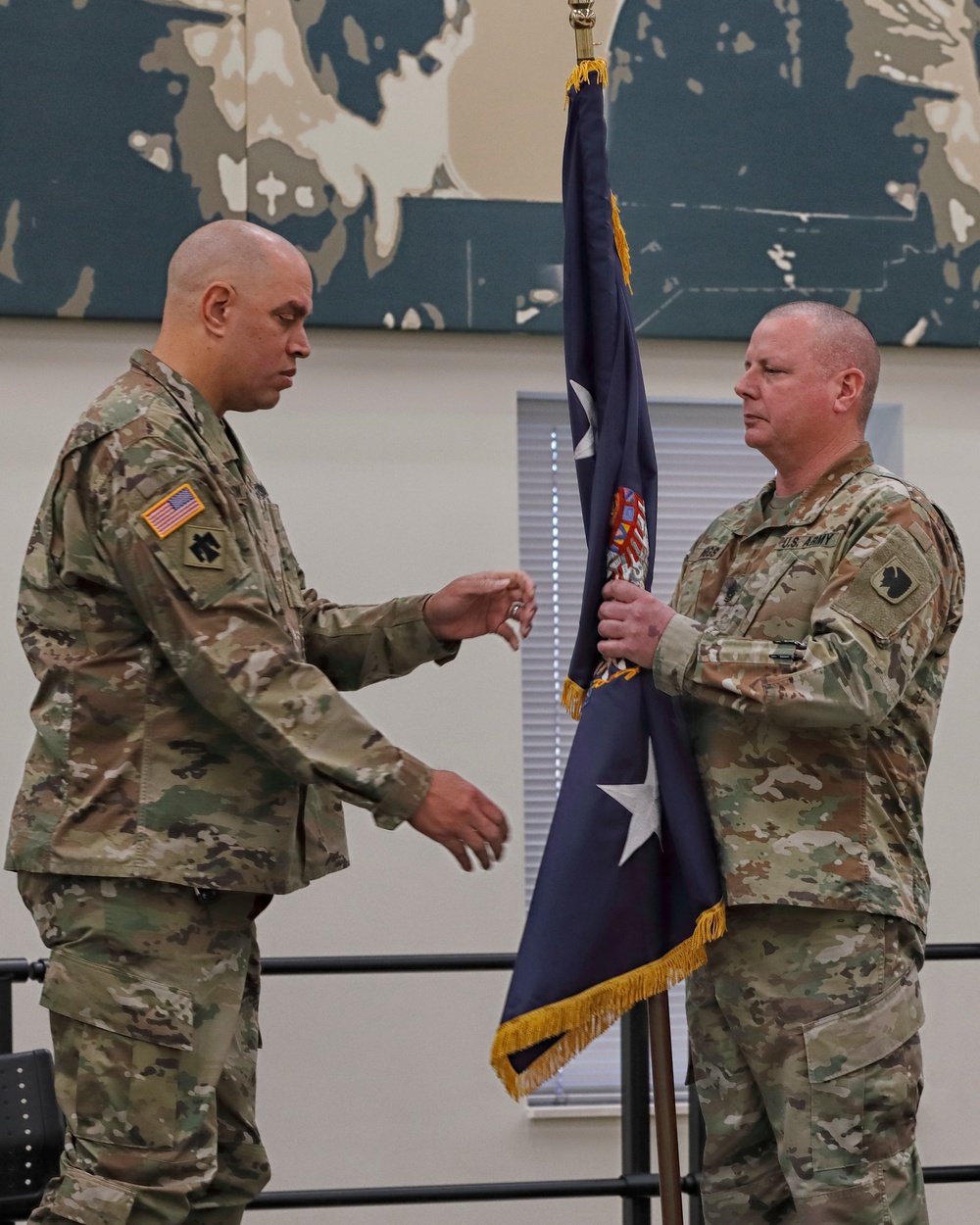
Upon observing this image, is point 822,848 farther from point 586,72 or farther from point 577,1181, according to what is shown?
point 586,72

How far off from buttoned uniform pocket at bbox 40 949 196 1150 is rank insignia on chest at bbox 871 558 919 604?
1129 millimetres

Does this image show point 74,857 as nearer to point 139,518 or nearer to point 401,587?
point 139,518

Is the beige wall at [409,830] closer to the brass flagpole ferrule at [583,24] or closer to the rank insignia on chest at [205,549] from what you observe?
the brass flagpole ferrule at [583,24]

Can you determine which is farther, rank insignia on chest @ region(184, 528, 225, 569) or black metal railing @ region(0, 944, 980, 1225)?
black metal railing @ region(0, 944, 980, 1225)

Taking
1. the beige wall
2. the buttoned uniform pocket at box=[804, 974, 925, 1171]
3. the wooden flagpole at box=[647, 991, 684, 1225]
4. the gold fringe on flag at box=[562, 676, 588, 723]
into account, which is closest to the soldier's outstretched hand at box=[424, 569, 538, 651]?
the gold fringe on flag at box=[562, 676, 588, 723]

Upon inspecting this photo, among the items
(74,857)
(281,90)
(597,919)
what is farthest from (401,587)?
(74,857)

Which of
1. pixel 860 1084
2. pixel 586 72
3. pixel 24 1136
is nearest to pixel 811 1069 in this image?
pixel 860 1084

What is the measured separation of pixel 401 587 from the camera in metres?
3.79

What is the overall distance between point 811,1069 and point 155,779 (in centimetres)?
102

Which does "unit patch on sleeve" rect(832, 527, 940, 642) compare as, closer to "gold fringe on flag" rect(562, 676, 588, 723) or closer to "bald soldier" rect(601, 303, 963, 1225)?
"bald soldier" rect(601, 303, 963, 1225)

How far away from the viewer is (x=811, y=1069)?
208 cm

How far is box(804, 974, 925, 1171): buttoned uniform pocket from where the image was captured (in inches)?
81.1

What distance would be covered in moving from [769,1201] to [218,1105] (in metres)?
0.85

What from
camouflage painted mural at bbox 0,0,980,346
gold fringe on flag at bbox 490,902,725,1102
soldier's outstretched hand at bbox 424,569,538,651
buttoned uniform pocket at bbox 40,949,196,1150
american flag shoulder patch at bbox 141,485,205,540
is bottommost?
gold fringe on flag at bbox 490,902,725,1102
